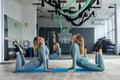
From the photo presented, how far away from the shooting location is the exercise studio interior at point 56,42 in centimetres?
701

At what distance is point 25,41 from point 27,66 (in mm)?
11370

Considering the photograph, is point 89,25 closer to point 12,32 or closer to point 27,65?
point 12,32

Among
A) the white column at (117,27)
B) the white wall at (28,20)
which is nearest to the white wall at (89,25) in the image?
the white column at (117,27)

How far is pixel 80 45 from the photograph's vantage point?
7.33m

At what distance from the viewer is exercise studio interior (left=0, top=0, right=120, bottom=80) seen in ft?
23.0

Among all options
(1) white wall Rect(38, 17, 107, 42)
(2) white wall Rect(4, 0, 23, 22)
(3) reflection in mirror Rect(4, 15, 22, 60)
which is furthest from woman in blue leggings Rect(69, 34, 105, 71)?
(1) white wall Rect(38, 17, 107, 42)

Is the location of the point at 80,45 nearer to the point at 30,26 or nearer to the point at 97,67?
the point at 97,67

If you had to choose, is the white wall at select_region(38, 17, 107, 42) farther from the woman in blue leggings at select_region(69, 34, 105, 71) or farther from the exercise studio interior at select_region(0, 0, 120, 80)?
the woman in blue leggings at select_region(69, 34, 105, 71)

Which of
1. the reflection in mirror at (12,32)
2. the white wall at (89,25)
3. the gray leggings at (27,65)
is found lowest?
the gray leggings at (27,65)

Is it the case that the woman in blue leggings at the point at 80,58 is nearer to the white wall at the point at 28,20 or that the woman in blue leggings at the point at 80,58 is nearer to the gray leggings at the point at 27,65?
the gray leggings at the point at 27,65

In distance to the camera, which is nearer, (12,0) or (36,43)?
(36,43)

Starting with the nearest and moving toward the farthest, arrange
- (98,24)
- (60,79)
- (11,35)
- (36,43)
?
(60,79) < (36,43) < (11,35) < (98,24)

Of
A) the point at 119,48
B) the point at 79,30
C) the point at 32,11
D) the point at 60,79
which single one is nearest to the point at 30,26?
the point at 32,11

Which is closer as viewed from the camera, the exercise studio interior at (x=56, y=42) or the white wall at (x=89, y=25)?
the exercise studio interior at (x=56, y=42)
